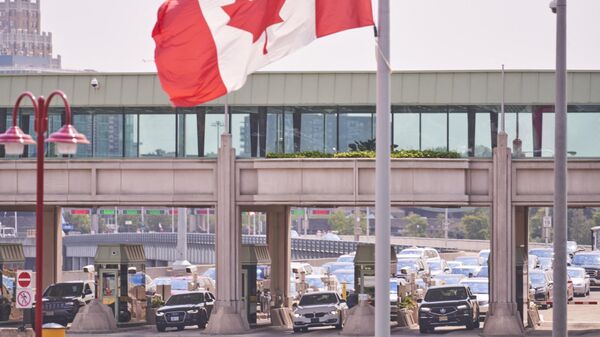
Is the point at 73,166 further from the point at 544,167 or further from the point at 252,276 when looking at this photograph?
the point at 544,167

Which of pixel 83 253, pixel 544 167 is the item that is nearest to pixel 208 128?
pixel 544 167

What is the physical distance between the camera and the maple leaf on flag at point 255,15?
23.2m

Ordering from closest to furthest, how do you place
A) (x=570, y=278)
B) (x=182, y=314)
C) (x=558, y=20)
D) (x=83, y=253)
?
(x=558, y=20)
(x=182, y=314)
(x=570, y=278)
(x=83, y=253)

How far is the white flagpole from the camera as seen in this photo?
21.6 m

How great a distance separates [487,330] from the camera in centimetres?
5097

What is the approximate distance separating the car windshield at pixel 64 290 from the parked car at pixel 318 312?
8.26 m

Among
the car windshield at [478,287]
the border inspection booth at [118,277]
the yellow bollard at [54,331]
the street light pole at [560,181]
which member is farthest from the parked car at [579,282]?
the street light pole at [560,181]

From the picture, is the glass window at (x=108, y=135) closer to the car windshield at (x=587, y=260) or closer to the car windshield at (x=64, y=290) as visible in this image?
the car windshield at (x=64, y=290)

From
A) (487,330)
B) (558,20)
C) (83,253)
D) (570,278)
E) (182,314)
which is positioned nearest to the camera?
(558,20)

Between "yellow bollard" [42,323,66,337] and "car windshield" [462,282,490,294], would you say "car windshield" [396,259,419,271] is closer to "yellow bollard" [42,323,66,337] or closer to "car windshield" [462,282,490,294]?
"car windshield" [462,282,490,294]

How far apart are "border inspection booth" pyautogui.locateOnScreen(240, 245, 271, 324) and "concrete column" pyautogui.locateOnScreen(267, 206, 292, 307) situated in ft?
16.1

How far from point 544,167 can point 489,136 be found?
10.3ft

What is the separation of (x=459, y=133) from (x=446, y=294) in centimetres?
541

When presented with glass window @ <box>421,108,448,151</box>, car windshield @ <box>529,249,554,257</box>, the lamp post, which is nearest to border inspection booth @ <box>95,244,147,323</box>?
glass window @ <box>421,108,448,151</box>
